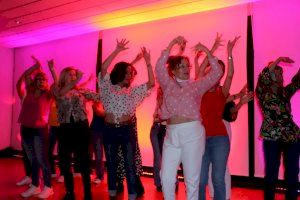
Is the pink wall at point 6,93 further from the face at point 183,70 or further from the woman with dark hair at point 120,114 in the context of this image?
the face at point 183,70

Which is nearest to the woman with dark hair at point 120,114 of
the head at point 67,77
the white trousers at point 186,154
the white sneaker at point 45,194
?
the head at point 67,77

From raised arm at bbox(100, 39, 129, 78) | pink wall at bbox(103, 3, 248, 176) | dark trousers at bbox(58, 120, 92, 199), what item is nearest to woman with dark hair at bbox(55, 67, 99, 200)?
dark trousers at bbox(58, 120, 92, 199)

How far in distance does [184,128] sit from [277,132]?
1.12 meters

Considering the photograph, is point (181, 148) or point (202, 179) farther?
point (202, 179)

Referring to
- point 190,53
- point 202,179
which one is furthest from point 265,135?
point 190,53

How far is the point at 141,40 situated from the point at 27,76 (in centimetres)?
252

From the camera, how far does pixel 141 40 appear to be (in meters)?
6.59

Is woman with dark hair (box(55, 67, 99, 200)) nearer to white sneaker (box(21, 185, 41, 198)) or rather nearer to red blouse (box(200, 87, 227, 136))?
white sneaker (box(21, 185, 41, 198))

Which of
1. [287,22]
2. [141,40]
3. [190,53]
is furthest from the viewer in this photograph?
[141,40]

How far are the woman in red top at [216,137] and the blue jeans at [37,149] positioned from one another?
2.17 meters

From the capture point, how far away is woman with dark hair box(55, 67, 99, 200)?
3865 millimetres

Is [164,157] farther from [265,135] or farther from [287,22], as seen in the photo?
[287,22]

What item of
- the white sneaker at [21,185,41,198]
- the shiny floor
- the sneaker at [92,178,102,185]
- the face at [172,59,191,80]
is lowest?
the shiny floor

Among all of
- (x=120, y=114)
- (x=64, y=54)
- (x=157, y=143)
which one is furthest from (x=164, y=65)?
(x=64, y=54)
